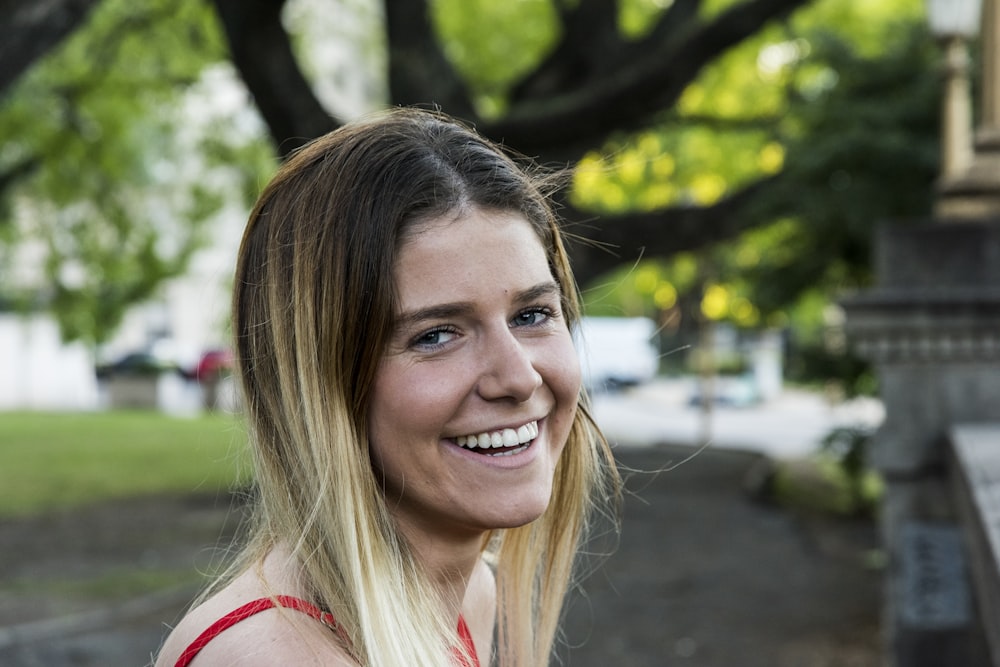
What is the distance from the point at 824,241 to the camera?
10.6 meters

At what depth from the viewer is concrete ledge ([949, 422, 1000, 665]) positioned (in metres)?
2.38

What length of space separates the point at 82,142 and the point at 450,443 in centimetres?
1516

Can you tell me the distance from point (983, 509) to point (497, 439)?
143 centimetres

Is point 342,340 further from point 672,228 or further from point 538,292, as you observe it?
point 672,228

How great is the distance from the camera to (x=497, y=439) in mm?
1896

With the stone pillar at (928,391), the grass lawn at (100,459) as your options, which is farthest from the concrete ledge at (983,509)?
the grass lawn at (100,459)

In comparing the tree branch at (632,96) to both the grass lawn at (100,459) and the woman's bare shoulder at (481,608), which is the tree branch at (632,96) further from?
the woman's bare shoulder at (481,608)

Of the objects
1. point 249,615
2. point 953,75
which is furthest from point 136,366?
point 249,615

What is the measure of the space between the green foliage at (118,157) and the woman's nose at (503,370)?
42.2ft

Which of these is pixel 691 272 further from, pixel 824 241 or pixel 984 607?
pixel 984 607

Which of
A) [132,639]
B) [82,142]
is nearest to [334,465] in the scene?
[132,639]

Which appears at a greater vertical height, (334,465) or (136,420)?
(334,465)

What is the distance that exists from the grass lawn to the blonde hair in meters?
8.15

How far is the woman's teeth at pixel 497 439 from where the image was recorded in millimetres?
1890
